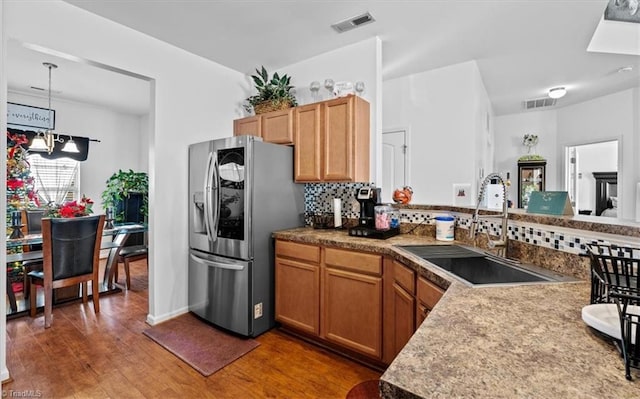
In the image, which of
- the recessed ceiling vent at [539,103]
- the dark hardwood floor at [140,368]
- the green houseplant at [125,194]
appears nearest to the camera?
the dark hardwood floor at [140,368]

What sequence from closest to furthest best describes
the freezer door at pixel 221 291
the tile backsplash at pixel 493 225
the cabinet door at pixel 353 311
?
the tile backsplash at pixel 493 225 < the cabinet door at pixel 353 311 < the freezer door at pixel 221 291

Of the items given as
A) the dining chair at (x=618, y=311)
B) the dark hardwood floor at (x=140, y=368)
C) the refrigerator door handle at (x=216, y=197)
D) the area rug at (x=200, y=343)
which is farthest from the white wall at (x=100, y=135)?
the dining chair at (x=618, y=311)

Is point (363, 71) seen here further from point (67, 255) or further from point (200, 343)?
point (67, 255)

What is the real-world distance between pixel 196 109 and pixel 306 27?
1.46 meters

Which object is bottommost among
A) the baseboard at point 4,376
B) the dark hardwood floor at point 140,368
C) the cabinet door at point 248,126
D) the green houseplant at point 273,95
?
the dark hardwood floor at point 140,368

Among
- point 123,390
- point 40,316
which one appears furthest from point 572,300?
point 40,316

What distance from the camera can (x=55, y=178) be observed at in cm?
499

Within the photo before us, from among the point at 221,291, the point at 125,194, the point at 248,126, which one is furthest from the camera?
the point at 125,194

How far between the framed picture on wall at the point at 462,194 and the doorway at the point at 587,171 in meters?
3.30

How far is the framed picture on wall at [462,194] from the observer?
136 inches

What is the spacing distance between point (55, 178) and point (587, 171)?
31.2 ft

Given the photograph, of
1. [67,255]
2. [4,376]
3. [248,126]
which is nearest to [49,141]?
[67,255]

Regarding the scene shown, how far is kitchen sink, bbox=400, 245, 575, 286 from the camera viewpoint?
1544 mm

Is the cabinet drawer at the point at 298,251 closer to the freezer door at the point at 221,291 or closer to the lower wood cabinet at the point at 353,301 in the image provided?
the lower wood cabinet at the point at 353,301
